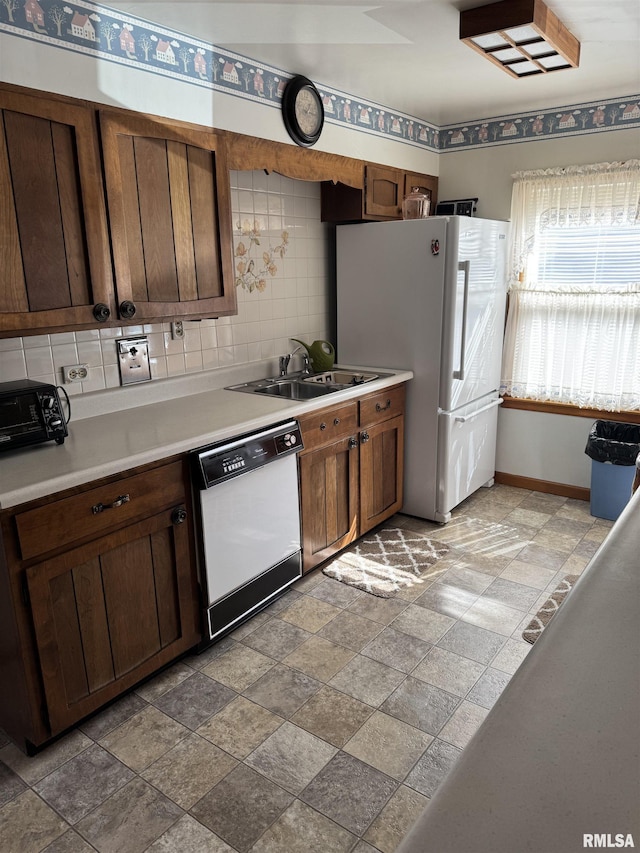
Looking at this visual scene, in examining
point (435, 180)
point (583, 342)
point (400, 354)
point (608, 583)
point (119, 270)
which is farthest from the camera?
point (435, 180)

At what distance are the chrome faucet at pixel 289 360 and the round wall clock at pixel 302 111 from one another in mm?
1117

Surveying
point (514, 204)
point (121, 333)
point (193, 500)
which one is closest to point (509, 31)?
point (514, 204)

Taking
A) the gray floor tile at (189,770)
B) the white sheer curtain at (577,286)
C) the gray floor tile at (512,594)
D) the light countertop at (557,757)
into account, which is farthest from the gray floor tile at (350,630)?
the white sheer curtain at (577,286)

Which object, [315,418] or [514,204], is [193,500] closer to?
[315,418]

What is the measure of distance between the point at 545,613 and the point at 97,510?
1.96 metres

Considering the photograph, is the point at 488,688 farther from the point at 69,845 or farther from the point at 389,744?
the point at 69,845

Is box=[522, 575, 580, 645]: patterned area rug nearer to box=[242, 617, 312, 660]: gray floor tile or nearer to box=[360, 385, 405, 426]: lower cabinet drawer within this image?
box=[242, 617, 312, 660]: gray floor tile

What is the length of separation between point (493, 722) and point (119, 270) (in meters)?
2.06

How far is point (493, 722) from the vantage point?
0.66 metres

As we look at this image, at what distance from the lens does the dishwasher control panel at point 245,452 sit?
226 cm

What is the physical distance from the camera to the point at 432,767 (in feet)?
6.19

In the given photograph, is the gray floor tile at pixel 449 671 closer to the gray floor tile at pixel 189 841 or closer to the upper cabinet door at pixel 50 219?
the gray floor tile at pixel 189 841

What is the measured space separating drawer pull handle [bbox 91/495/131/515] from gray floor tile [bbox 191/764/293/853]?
36.0 inches

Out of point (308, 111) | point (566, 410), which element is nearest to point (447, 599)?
point (566, 410)
